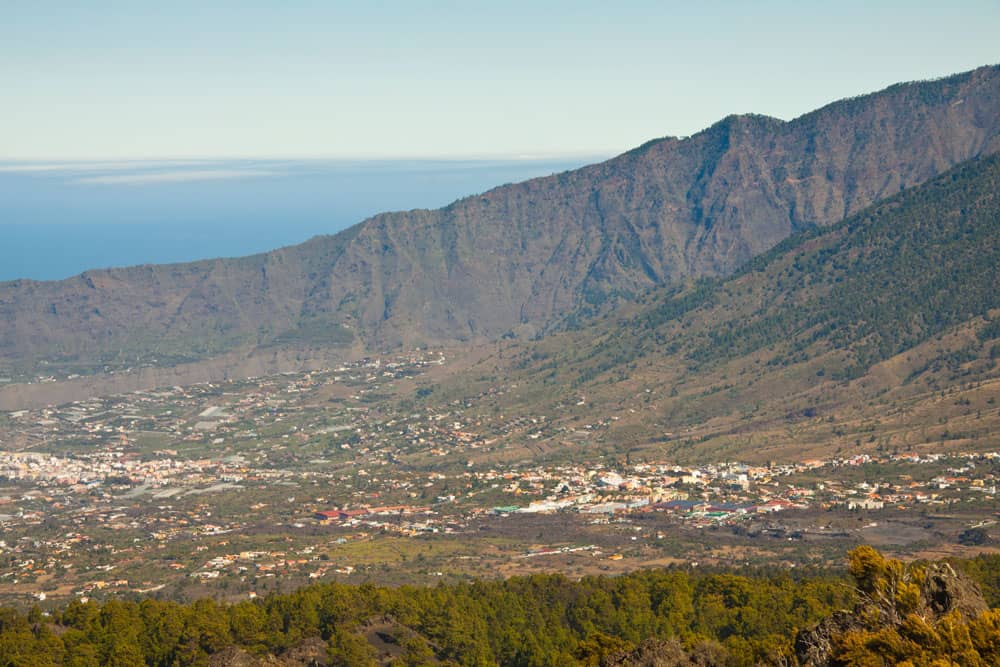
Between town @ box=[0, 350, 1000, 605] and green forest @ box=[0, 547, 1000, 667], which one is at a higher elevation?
green forest @ box=[0, 547, 1000, 667]

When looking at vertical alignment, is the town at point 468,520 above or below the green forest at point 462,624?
below

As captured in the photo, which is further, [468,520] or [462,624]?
[468,520]

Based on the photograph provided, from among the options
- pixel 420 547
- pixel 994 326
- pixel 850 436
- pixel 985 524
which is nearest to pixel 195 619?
pixel 420 547

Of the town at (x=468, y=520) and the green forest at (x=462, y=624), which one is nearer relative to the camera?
the green forest at (x=462, y=624)

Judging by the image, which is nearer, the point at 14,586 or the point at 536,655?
the point at 536,655

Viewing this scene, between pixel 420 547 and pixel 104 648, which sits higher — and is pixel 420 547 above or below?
below

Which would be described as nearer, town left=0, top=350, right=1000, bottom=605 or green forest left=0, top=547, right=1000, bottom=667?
green forest left=0, top=547, right=1000, bottom=667

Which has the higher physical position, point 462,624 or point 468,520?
point 462,624

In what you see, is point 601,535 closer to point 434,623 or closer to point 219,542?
point 219,542
